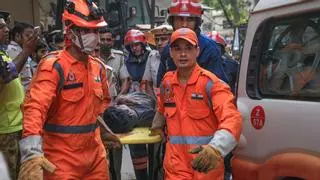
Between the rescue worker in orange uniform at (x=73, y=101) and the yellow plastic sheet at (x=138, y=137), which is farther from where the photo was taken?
the yellow plastic sheet at (x=138, y=137)

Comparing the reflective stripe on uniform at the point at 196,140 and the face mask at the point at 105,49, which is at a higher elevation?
the face mask at the point at 105,49

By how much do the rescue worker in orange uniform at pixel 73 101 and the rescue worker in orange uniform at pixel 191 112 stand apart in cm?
49

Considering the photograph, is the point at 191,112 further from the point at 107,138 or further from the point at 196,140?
the point at 107,138

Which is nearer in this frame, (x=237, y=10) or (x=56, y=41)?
(x=56, y=41)

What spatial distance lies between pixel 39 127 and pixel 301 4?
1796 millimetres

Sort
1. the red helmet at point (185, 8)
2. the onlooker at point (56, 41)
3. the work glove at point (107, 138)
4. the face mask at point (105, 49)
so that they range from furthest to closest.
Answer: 1. the onlooker at point (56, 41)
2. the face mask at point (105, 49)
3. the red helmet at point (185, 8)
4. the work glove at point (107, 138)

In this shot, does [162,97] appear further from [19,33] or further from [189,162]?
[19,33]

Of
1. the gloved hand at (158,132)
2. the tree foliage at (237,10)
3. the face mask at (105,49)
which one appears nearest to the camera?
the gloved hand at (158,132)

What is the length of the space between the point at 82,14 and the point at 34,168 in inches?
43.2

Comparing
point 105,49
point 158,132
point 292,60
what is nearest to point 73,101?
point 158,132

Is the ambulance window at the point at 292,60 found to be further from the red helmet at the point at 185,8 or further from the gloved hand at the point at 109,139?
the gloved hand at the point at 109,139

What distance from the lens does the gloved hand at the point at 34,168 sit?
10.1 ft

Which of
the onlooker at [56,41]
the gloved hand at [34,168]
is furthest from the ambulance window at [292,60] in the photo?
the onlooker at [56,41]

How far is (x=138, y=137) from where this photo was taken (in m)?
4.52
